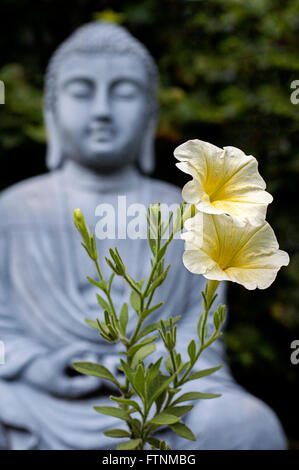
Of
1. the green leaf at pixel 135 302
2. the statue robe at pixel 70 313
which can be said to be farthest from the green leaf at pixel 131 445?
the statue robe at pixel 70 313

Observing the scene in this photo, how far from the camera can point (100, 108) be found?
2.31 m

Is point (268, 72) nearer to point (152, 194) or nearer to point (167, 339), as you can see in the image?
point (152, 194)

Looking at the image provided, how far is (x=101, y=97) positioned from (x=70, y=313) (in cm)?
73

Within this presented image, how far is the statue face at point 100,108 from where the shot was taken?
233 centimetres

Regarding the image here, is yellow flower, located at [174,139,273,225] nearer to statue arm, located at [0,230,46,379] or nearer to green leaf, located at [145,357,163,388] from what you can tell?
green leaf, located at [145,357,163,388]

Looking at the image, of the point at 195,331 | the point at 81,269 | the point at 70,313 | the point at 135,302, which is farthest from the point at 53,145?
the point at 135,302

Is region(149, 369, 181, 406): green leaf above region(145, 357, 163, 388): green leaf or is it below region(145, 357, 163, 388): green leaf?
below

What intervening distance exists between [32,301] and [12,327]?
0.33 feet

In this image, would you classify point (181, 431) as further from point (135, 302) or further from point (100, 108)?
point (100, 108)

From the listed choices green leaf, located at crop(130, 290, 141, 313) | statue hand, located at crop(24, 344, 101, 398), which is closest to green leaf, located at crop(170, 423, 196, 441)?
green leaf, located at crop(130, 290, 141, 313)

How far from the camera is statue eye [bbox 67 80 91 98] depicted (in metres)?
2.36

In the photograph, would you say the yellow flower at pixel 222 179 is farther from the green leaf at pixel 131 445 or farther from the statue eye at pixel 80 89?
the statue eye at pixel 80 89

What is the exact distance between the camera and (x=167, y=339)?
0.65 meters
